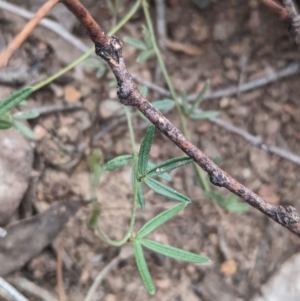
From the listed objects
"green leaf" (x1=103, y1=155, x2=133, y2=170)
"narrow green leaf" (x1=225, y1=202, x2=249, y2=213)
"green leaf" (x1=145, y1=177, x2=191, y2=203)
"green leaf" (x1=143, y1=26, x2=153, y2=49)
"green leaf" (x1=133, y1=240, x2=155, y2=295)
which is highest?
"green leaf" (x1=143, y1=26, x2=153, y2=49)

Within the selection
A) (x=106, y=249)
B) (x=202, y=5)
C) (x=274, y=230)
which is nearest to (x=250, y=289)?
(x=274, y=230)

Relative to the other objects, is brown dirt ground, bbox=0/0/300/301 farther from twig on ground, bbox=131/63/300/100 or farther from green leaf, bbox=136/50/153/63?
green leaf, bbox=136/50/153/63

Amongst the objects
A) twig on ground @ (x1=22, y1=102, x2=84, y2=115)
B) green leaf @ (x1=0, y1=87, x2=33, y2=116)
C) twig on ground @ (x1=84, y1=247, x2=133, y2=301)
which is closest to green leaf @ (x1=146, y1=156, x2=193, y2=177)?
green leaf @ (x1=0, y1=87, x2=33, y2=116)

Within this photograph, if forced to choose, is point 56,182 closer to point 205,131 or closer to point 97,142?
point 97,142

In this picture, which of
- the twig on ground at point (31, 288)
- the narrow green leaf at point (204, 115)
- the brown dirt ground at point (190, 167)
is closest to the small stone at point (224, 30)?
the brown dirt ground at point (190, 167)

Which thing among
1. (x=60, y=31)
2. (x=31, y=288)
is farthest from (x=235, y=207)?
(x=60, y=31)

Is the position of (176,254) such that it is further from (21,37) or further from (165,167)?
(21,37)

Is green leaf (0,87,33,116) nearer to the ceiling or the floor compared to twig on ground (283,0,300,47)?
nearer to the floor
